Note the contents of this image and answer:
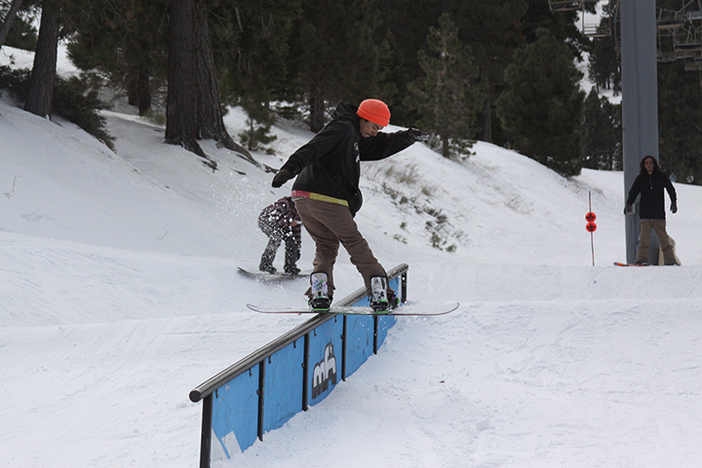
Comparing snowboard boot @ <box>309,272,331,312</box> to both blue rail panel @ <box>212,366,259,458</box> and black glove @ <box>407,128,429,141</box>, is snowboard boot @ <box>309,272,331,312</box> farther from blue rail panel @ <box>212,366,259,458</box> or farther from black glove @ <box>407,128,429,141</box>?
blue rail panel @ <box>212,366,259,458</box>

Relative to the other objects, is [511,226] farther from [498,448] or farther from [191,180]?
[498,448]

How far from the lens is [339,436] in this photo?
13.9ft

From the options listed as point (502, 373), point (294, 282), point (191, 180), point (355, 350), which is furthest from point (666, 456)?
point (191, 180)

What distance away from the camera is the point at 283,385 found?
13.7 feet

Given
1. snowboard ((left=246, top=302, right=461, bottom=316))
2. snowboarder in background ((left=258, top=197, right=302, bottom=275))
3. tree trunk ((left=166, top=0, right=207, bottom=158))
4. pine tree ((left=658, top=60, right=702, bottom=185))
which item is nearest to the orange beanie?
snowboard ((left=246, top=302, right=461, bottom=316))

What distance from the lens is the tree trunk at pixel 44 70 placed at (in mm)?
12961

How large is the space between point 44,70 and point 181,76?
3.01m

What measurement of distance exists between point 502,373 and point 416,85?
86.1ft

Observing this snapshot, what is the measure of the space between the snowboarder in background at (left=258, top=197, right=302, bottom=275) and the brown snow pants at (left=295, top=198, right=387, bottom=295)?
3.83 meters

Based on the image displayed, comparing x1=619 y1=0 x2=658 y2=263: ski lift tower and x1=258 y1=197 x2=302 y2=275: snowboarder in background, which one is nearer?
x1=258 y1=197 x2=302 y2=275: snowboarder in background

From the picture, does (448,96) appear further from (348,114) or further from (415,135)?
(348,114)

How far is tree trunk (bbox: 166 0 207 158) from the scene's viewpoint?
49.9 ft

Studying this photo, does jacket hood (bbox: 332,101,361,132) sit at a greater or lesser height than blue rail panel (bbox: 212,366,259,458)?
greater

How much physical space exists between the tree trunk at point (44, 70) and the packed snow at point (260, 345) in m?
0.44
